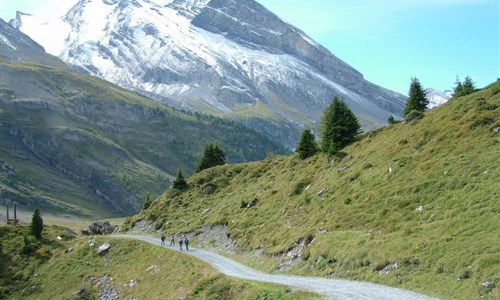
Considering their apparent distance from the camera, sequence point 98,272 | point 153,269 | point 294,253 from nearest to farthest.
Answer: point 294,253 < point 153,269 < point 98,272

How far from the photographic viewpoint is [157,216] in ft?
264

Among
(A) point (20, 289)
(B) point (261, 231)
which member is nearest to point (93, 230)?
(A) point (20, 289)

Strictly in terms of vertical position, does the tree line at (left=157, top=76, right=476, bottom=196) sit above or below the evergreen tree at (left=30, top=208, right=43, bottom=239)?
above

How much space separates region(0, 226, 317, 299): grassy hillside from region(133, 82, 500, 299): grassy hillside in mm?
6576

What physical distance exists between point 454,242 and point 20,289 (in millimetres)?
56556

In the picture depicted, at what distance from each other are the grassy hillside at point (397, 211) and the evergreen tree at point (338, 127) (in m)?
2.58

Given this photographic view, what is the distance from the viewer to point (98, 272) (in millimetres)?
60844

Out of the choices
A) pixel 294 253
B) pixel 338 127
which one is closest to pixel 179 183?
pixel 338 127

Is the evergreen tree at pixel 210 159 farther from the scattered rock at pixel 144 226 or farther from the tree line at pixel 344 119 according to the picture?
the tree line at pixel 344 119

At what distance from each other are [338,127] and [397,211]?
30295mm

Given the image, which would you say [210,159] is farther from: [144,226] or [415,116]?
[415,116]

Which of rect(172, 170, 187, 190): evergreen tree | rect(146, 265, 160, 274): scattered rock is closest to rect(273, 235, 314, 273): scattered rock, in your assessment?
rect(146, 265, 160, 274): scattered rock

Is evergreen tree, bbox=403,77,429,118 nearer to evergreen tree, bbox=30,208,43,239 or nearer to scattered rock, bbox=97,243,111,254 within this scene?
scattered rock, bbox=97,243,111,254

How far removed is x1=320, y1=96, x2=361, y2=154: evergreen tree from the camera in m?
66.3
